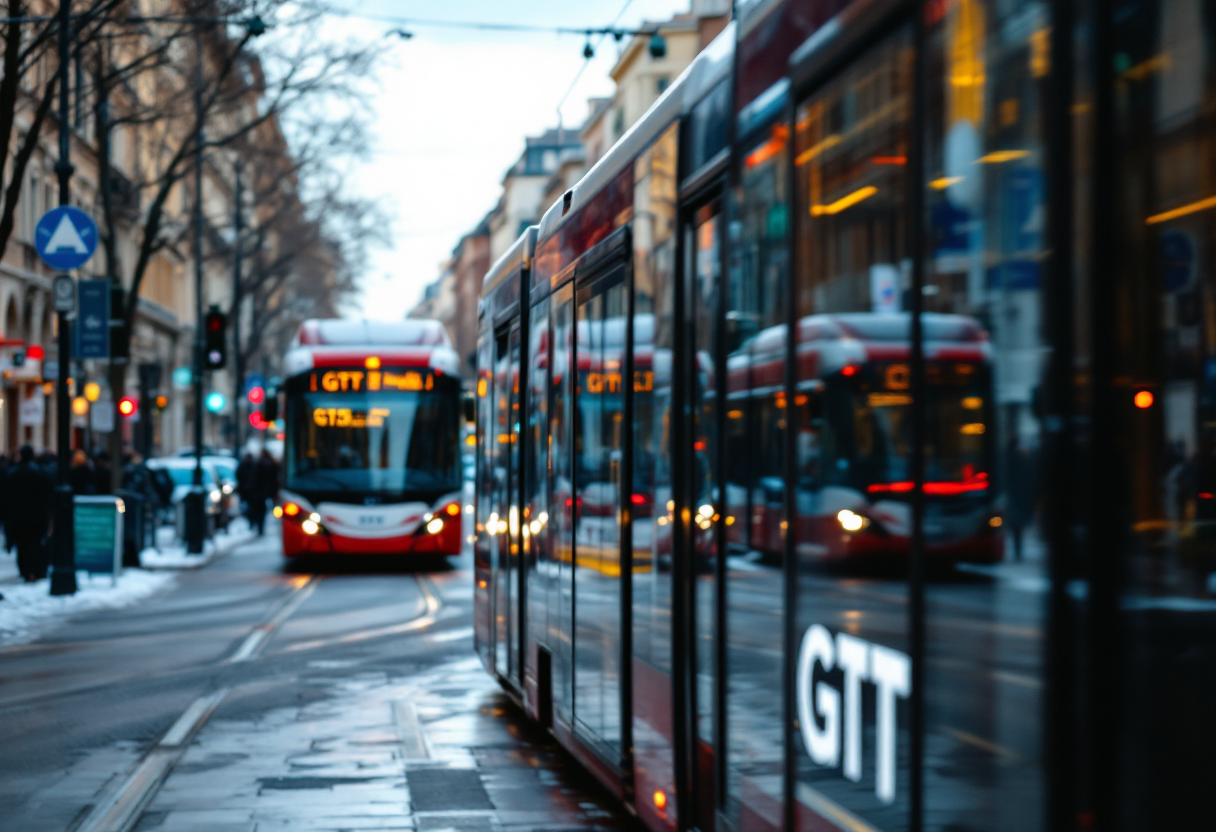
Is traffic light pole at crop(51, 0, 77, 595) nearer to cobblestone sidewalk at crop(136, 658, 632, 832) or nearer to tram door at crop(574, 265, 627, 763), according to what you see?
cobblestone sidewalk at crop(136, 658, 632, 832)

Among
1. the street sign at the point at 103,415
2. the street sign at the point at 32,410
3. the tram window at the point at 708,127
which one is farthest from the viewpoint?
the street sign at the point at 32,410

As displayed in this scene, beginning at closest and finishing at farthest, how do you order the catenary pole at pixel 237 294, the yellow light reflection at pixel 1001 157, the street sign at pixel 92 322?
the yellow light reflection at pixel 1001 157 → the street sign at pixel 92 322 → the catenary pole at pixel 237 294

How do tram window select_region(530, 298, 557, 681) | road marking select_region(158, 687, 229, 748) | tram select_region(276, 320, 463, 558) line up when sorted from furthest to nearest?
1. tram select_region(276, 320, 463, 558)
2. road marking select_region(158, 687, 229, 748)
3. tram window select_region(530, 298, 557, 681)

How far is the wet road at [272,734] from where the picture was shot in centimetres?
827

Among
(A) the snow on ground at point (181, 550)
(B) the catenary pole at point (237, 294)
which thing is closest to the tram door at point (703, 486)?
(A) the snow on ground at point (181, 550)

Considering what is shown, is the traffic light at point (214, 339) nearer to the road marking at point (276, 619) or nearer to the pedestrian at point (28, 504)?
the road marking at point (276, 619)

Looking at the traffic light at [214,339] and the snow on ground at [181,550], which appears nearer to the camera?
the snow on ground at [181,550]

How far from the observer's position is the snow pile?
1870 centimetres

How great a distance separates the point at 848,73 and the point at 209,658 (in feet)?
40.5

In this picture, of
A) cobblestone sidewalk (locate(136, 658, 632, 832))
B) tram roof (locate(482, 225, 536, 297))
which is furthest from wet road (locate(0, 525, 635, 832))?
tram roof (locate(482, 225, 536, 297))

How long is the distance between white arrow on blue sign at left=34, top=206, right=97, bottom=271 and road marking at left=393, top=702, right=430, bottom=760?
10245 millimetres

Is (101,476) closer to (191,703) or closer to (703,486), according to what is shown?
(191,703)

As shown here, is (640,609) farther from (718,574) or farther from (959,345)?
(959,345)

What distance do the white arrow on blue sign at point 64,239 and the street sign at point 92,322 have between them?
2152mm
